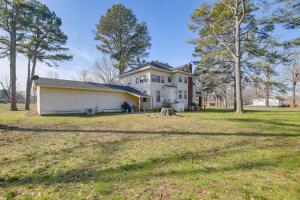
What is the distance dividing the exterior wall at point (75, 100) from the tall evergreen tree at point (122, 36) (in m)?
10.8

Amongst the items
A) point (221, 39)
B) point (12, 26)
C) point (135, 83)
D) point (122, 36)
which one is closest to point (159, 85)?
point (135, 83)

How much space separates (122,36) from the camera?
29266mm

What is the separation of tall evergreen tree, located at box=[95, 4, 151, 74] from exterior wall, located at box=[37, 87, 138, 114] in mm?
10777

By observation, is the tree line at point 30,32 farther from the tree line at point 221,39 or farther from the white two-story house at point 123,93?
the white two-story house at point 123,93

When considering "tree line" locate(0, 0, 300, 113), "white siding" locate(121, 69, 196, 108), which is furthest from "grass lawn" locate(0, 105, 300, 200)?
"white siding" locate(121, 69, 196, 108)

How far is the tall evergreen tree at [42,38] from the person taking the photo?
20062 mm

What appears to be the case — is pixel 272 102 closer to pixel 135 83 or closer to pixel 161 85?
pixel 161 85

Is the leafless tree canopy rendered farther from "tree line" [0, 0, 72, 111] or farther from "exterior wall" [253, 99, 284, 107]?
"exterior wall" [253, 99, 284, 107]

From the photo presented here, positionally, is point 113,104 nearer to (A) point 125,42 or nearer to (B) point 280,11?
(A) point 125,42

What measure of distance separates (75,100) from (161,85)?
1135 cm

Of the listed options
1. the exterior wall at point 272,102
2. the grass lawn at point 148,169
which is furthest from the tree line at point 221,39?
the exterior wall at point 272,102

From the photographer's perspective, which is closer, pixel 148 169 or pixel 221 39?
pixel 148 169

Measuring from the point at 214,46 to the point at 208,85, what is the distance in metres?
6.62

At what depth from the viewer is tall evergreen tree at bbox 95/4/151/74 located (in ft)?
93.1
